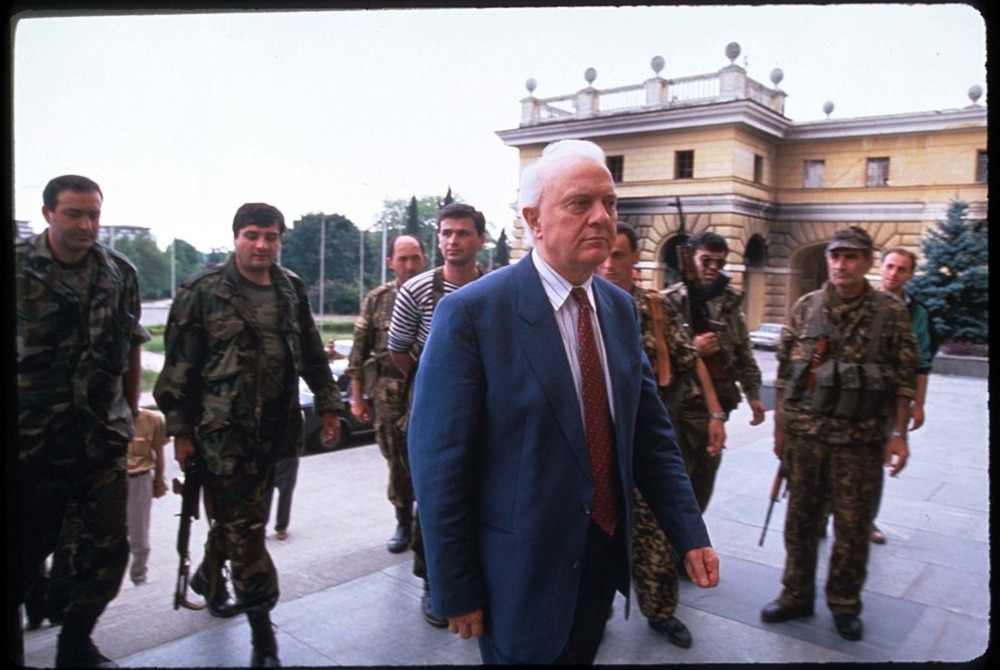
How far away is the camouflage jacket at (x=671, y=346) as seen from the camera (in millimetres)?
3527

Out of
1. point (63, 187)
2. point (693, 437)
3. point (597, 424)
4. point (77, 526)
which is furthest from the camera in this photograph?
point (693, 437)

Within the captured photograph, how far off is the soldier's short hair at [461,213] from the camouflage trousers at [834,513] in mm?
1895

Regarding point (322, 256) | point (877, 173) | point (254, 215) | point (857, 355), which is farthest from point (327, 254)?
point (877, 173)

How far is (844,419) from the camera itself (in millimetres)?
3512

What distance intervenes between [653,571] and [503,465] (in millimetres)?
1728

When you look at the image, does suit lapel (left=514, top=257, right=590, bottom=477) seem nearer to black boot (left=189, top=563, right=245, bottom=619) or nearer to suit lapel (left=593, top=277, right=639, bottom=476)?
suit lapel (left=593, top=277, right=639, bottom=476)

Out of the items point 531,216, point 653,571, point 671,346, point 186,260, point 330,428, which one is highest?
point 531,216

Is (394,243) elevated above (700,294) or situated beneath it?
elevated above

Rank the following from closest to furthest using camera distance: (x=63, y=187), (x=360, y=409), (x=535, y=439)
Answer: (x=535, y=439) → (x=63, y=187) → (x=360, y=409)

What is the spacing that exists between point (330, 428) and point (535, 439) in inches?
72.4

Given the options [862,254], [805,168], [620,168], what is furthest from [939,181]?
[620,168]

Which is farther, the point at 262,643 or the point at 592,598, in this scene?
the point at 262,643

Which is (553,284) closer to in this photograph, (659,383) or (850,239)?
(659,383)

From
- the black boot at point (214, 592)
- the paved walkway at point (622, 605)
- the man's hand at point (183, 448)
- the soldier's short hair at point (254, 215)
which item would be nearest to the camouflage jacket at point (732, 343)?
the paved walkway at point (622, 605)
